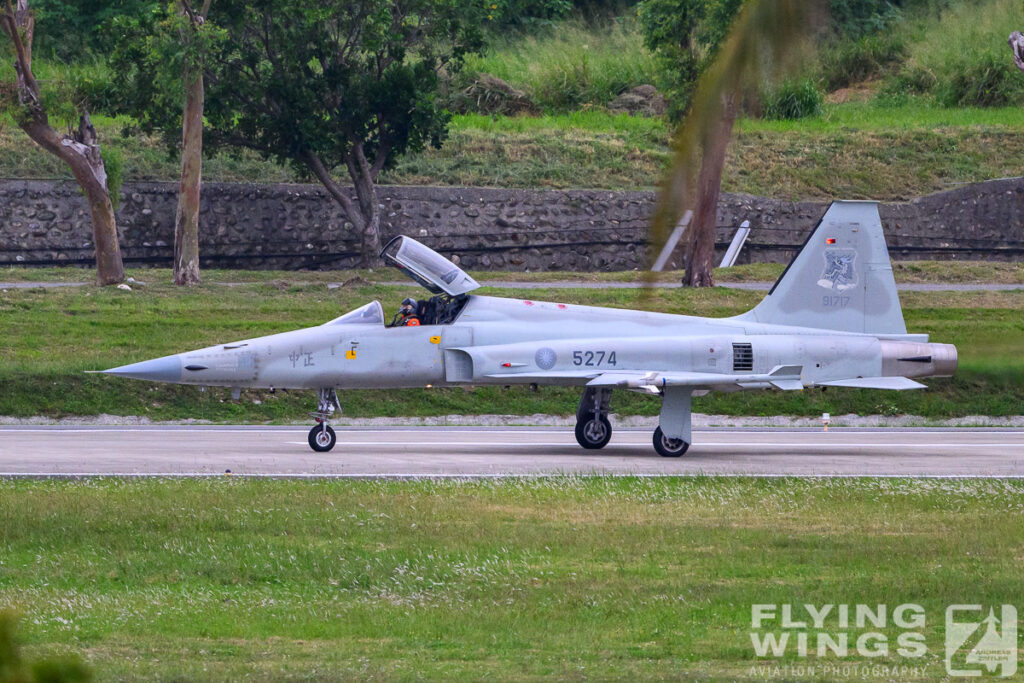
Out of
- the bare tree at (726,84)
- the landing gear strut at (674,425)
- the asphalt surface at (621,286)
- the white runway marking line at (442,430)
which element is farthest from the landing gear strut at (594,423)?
the bare tree at (726,84)

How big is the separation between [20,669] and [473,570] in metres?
6.92

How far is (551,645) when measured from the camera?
7410 mm

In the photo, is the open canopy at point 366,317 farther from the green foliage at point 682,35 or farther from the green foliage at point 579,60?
the green foliage at point 579,60

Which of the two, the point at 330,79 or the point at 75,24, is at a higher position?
the point at 75,24

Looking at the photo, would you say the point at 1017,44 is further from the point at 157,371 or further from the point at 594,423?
the point at 157,371

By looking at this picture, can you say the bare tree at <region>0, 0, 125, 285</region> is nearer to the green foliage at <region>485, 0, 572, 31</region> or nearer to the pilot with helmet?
the pilot with helmet

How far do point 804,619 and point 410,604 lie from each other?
2.65m

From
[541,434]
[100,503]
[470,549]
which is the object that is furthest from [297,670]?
[541,434]

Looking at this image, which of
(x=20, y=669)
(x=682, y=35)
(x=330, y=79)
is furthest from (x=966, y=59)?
(x=330, y=79)

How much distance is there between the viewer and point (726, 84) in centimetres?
301

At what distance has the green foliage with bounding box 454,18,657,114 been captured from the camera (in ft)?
14.8

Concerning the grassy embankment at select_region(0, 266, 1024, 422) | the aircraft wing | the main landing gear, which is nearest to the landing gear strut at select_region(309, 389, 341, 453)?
the aircraft wing

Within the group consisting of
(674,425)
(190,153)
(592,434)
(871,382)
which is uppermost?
(190,153)

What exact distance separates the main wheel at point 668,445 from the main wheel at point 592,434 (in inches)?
37.8
